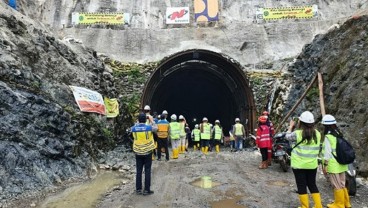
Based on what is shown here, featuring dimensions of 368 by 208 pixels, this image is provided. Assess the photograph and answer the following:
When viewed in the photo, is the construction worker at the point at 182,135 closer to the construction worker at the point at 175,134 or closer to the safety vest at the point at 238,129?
the construction worker at the point at 175,134

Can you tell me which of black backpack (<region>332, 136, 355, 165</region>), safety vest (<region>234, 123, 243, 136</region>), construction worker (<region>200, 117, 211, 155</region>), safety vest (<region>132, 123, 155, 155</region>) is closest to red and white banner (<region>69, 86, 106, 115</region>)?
construction worker (<region>200, 117, 211, 155</region>)

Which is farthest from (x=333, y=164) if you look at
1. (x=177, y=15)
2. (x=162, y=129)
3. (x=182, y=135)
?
(x=177, y=15)

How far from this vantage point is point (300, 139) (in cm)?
501

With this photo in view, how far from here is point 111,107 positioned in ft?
45.4

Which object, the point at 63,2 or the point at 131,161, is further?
the point at 63,2

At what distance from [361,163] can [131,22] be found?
22314 millimetres

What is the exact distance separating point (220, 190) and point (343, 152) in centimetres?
269

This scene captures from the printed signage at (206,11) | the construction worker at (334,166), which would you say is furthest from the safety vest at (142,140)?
the printed signage at (206,11)

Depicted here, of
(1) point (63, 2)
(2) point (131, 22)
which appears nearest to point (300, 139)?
(2) point (131, 22)

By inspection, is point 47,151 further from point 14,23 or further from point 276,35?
point 276,35

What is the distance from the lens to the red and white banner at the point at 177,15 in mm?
25727

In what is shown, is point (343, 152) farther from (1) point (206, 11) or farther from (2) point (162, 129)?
(1) point (206, 11)

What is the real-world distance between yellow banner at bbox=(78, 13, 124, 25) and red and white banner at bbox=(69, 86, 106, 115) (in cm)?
1302

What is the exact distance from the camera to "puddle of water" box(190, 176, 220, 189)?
284 inches
